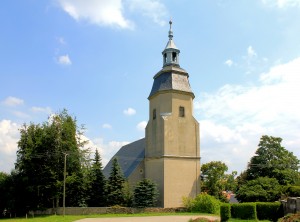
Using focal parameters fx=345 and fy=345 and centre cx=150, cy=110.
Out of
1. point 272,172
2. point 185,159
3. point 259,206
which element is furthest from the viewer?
point 272,172

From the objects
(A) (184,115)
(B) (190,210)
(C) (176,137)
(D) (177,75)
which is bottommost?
(B) (190,210)

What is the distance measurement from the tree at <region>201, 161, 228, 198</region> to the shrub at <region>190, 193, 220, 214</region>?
6999 millimetres

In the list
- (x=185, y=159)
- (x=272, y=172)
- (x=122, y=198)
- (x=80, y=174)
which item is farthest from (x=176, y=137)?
(x=272, y=172)

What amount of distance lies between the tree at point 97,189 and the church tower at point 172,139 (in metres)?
5.17

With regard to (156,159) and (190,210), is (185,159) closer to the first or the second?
(156,159)

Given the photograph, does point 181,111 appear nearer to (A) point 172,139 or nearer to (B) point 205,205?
(A) point 172,139

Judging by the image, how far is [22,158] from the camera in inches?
1313

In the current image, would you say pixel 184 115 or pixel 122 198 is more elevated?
pixel 184 115

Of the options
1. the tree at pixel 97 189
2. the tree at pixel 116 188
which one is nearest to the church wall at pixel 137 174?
the tree at pixel 116 188

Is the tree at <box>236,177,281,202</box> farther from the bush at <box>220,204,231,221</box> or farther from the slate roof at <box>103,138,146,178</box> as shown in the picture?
the bush at <box>220,204,231,221</box>

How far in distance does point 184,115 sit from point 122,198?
1085 centimetres

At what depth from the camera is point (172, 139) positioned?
1420 inches

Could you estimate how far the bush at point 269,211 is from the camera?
2388 centimetres

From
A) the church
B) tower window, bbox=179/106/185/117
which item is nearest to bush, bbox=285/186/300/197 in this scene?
the church
